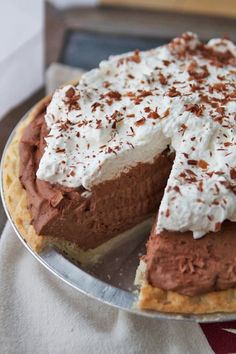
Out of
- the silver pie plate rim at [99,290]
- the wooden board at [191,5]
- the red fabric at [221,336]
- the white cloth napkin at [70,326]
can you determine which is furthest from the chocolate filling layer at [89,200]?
the wooden board at [191,5]

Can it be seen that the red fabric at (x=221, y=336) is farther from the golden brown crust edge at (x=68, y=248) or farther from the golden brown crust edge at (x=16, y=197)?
the golden brown crust edge at (x=16, y=197)

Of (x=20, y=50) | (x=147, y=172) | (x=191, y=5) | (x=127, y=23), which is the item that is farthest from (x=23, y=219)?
(x=191, y=5)

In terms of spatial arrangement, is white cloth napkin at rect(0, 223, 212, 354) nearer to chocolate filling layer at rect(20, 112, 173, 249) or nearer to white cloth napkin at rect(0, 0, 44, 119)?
chocolate filling layer at rect(20, 112, 173, 249)

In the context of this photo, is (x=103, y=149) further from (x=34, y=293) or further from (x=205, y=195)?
(x=34, y=293)

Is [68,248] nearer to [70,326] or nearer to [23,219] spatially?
[23,219]

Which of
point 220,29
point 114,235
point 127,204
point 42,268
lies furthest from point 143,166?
point 220,29

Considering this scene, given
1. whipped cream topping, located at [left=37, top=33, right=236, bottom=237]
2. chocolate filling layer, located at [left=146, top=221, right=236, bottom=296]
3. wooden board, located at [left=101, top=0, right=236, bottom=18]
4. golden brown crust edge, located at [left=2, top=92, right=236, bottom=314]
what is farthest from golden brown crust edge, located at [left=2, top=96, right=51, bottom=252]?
wooden board, located at [left=101, top=0, right=236, bottom=18]
